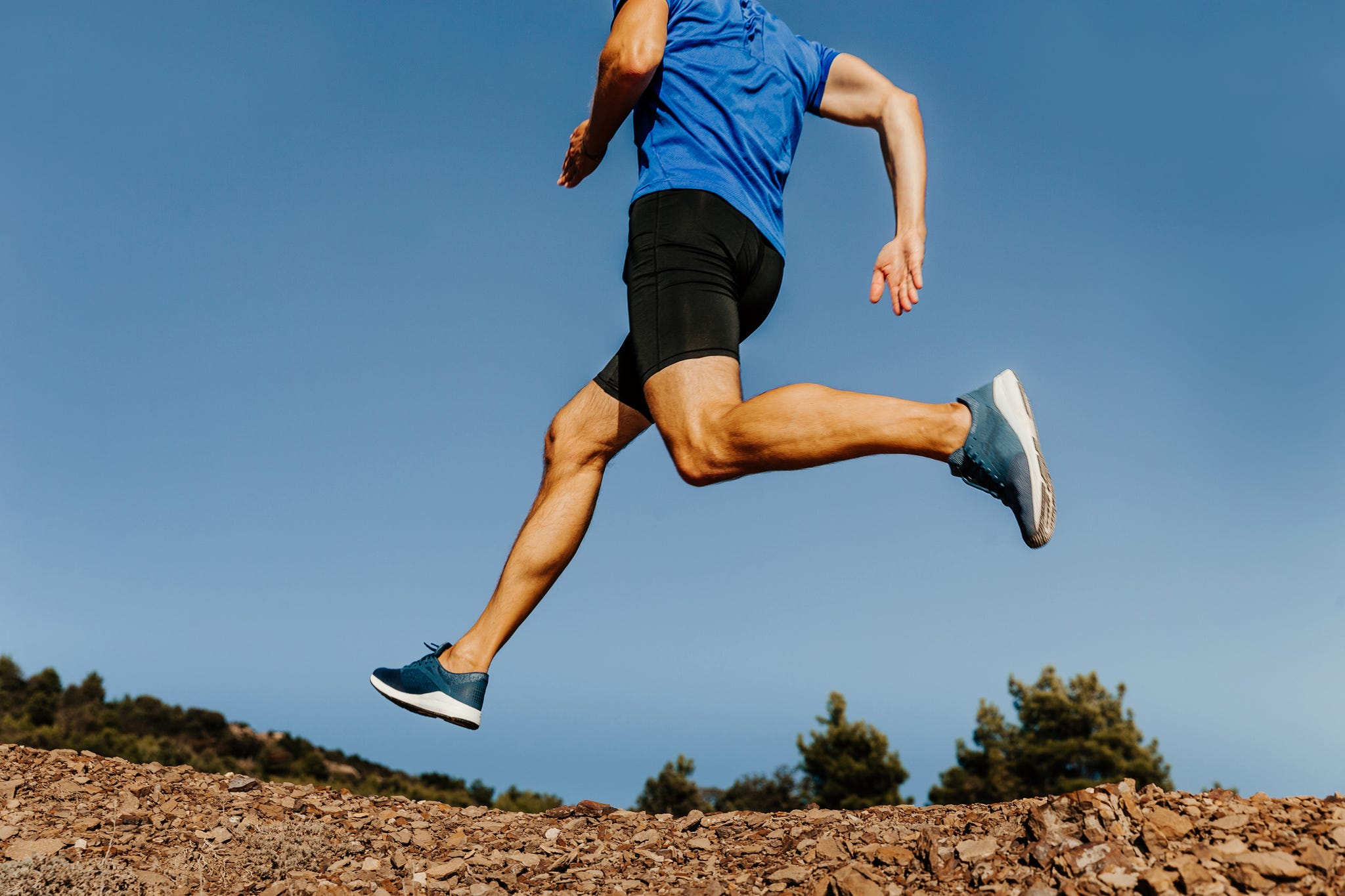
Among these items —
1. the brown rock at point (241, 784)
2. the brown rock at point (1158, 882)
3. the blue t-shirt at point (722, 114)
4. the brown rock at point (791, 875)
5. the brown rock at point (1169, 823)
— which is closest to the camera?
the brown rock at point (1158, 882)

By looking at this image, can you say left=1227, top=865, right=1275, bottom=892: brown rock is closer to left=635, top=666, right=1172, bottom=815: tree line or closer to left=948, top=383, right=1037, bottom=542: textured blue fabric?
left=948, top=383, right=1037, bottom=542: textured blue fabric

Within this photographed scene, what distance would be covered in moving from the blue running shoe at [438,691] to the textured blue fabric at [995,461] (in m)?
1.96

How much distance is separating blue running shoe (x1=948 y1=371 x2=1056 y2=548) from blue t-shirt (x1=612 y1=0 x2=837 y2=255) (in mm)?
1053

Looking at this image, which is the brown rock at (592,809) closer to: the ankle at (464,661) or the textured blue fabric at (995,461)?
the ankle at (464,661)

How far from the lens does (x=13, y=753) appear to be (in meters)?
5.01

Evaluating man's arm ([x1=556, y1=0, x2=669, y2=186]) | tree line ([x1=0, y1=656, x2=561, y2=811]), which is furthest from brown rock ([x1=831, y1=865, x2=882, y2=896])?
tree line ([x1=0, y1=656, x2=561, y2=811])

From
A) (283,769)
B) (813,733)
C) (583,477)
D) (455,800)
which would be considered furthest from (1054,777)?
(583,477)

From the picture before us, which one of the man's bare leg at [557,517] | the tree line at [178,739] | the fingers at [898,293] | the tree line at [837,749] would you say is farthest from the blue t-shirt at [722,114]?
the tree line at [837,749]

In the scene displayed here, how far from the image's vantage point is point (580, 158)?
12.9 ft

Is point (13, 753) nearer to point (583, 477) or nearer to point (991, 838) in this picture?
point (583, 477)

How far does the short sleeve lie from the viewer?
3896 mm

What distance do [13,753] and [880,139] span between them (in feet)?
16.8

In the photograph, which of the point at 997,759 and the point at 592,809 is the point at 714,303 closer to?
the point at 592,809

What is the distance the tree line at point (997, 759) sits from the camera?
19641 mm
